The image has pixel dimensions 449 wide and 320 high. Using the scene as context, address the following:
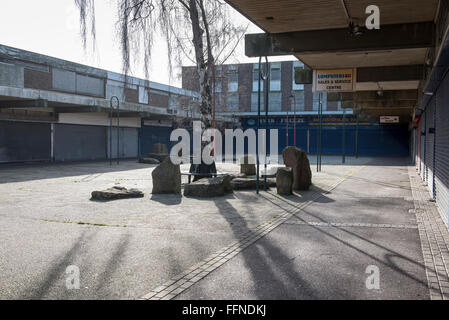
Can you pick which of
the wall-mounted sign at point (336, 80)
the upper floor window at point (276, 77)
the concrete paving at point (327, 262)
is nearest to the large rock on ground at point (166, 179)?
the concrete paving at point (327, 262)

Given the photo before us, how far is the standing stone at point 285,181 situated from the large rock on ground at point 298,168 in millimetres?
1069

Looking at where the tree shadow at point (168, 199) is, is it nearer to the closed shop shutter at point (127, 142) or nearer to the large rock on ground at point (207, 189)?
the large rock on ground at point (207, 189)

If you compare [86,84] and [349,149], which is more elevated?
[86,84]

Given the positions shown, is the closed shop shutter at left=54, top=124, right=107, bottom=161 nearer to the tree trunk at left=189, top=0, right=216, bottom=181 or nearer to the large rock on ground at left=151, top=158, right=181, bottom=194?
the tree trunk at left=189, top=0, right=216, bottom=181

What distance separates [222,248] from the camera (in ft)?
20.0

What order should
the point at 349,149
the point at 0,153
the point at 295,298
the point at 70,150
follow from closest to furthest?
the point at 295,298, the point at 0,153, the point at 70,150, the point at 349,149

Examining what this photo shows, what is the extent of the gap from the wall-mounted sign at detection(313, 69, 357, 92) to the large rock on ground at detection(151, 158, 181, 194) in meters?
4.64

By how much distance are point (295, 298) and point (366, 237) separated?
298 cm

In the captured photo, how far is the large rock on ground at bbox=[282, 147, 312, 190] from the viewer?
12.8 metres

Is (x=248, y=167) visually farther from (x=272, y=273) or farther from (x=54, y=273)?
(x=54, y=273)

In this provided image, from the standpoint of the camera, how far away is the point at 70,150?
28.1 meters

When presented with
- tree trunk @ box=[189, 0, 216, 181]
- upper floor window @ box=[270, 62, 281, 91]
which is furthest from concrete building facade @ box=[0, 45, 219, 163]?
upper floor window @ box=[270, 62, 281, 91]
